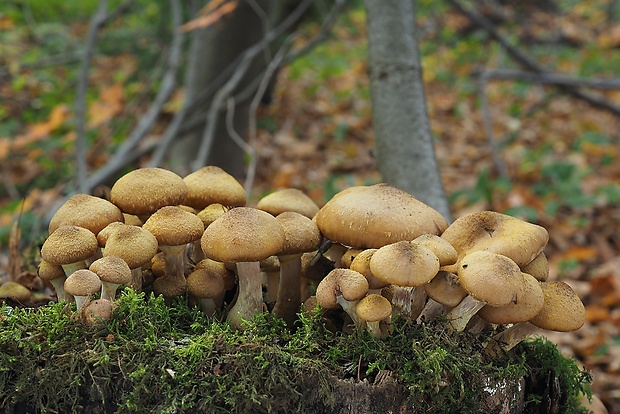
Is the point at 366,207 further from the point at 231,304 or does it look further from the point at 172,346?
the point at 172,346

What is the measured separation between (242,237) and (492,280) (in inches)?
33.5

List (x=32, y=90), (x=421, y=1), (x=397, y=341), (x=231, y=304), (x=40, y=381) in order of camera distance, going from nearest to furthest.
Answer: (x=40, y=381) < (x=397, y=341) < (x=231, y=304) < (x=32, y=90) < (x=421, y=1)

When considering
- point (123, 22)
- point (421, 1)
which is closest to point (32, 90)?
point (123, 22)

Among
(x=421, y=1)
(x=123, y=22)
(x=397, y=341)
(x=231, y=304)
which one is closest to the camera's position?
(x=397, y=341)

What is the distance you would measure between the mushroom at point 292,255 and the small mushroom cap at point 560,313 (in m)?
0.88

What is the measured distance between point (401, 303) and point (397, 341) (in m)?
0.14

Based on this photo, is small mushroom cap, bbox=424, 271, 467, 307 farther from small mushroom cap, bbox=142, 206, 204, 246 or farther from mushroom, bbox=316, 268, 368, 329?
small mushroom cap, bbox=142, 206, 204, 246

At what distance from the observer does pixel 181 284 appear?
2.36 meters

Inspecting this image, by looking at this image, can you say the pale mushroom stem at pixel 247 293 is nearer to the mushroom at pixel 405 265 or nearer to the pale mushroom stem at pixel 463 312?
the mushroom at pixel 405 265

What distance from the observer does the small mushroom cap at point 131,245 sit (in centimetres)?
203

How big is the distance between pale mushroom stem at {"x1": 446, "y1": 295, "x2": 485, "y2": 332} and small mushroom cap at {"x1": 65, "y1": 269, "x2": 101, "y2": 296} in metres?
1.28

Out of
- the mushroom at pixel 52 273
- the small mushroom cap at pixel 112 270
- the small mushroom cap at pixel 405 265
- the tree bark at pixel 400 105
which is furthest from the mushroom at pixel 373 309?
the tree bark at pixel 400 105

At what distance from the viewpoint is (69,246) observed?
2043 millimetres

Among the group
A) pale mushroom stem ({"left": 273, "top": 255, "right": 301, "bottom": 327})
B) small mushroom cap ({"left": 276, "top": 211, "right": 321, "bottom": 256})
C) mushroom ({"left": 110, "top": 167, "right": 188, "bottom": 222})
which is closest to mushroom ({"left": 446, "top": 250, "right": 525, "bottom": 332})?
small mushroom cap ({"left": 276, "top": 211, "right": 321, "bottom": 256})
